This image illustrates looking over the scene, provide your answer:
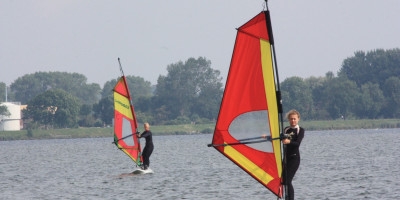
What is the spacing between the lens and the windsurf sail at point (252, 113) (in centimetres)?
1606

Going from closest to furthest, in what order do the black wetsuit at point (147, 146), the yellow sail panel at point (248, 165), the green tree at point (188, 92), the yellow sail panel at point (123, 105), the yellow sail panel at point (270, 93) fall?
the yellow sail panel at point (270, 93)
the yellow sail panel at point (248, 165)
the black wetsuit at point (147, 146)
the yellow sail panel at point (123, 105)
the green tree at point (188, 92)

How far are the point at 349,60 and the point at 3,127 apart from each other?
85.8m

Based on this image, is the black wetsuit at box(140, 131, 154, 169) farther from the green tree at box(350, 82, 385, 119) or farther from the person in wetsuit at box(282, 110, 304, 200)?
the green tree at box(350, 82, 385, 119)

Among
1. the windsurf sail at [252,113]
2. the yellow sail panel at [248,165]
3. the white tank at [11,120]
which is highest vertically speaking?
the white tank at [11,120]

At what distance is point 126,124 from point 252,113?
1884cm

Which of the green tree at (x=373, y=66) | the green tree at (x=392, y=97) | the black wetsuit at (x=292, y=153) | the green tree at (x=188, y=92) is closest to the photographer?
the black wetsuit at (x=292, y=153)

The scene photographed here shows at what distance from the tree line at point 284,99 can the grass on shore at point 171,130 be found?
13.3 ft

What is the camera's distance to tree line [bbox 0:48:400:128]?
529 feet

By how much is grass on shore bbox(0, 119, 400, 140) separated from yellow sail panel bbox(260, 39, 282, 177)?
133 m

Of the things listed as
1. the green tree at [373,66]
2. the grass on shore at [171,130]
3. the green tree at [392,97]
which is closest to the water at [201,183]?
the grass on shore at [171,130]

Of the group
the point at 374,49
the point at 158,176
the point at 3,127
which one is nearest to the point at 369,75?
the point at 374,49

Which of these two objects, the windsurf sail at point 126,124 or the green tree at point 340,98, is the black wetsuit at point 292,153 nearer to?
the windsurf sail at point 126,124

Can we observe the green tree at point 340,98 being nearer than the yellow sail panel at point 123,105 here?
No

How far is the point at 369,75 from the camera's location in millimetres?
176750
